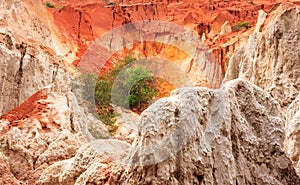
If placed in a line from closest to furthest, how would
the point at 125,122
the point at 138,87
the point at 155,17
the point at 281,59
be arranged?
the point at 281,59 < the point at 125,122 < the point at 138,87 < the point at 155,17

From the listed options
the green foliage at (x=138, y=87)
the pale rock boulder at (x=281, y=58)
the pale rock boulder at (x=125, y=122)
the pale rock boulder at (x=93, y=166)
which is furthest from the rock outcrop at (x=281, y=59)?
the green foliage at (x=138, y=87)

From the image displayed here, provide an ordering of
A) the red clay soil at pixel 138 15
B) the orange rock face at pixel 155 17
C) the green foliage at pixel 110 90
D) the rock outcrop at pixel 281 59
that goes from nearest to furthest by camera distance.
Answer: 1. the rock outcrop at pixel 281 59
2. the green foliage at pixel 110 90
3. the orange rock face at pixel 155 17
4. the red clay soil at pixel 138 15

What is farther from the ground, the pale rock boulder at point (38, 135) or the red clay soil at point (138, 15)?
the red clay soil at point (138, 15)

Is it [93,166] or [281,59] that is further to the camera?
[281,59]

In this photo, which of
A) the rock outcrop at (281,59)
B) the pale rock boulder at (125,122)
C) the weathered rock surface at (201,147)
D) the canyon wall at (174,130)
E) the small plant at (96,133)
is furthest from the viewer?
the pale rock boulder at (125,122)

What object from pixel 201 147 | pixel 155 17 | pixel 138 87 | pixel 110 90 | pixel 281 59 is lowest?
pixel 138 87

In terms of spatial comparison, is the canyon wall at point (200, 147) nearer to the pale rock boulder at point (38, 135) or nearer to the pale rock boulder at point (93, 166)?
the pale rock boulder at point (93, 166)

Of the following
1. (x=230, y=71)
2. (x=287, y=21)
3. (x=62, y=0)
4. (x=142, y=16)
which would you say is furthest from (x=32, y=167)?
(x=62, y=0)

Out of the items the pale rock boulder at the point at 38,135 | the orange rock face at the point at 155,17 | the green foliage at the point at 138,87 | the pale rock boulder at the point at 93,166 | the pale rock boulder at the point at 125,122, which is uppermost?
the orange rock face at the point at 155,17

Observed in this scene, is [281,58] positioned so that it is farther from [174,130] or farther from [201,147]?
[174,130]

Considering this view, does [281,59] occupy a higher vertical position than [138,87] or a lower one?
higher

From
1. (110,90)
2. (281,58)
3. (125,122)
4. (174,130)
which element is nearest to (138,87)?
(110,90)
